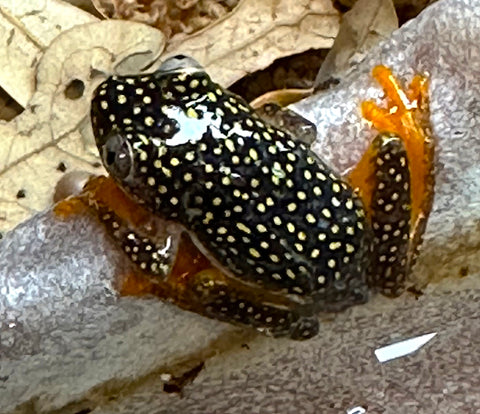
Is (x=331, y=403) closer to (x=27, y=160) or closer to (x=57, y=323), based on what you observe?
(x=57, y=323)

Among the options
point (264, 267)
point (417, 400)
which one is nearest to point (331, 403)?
point (417, 400)

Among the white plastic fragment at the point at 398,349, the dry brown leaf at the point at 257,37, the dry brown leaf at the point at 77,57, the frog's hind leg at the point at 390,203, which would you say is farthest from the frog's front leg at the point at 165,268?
the dry brown leaf at the point at 257,37

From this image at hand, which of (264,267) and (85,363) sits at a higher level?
(264,267)

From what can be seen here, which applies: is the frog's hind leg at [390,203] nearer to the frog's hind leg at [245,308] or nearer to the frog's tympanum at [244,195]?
the frog's tympanum at [244,195]

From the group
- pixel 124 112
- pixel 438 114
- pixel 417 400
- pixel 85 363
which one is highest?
pixel 124 112

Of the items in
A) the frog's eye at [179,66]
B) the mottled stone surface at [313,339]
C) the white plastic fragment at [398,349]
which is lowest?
the white plastic fragment at [398,349]

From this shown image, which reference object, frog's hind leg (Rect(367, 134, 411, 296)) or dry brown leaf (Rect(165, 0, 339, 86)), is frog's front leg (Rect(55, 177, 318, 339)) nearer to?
frog's hind leg (Rect(367, 134, 411, 296))

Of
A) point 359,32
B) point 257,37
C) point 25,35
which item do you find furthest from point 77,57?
point 359,32

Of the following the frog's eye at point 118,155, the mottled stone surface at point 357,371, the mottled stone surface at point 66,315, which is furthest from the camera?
the mottled stone surface at point 357,371

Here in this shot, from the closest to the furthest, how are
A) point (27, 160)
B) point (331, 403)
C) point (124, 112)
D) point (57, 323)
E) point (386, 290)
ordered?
point (124, 112) < point (57, 323) < point (386, 290) < point (331, 403) < point (27, 160)
